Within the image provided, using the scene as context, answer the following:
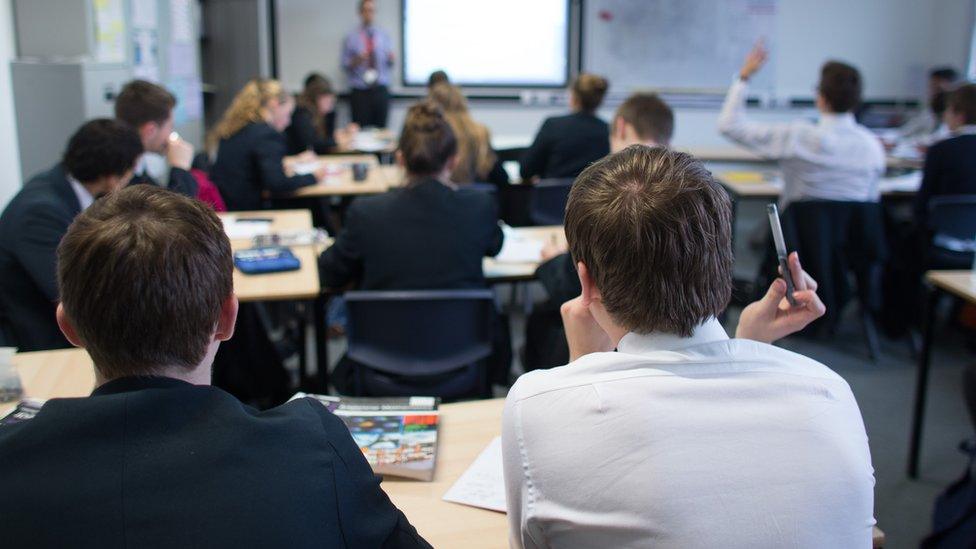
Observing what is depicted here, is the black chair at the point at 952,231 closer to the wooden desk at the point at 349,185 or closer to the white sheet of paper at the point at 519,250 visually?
the white sheet of paper at the point at 519,250

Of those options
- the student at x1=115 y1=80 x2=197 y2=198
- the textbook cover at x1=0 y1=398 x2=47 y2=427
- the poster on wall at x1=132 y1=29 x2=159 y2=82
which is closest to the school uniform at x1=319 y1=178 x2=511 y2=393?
the student at x1=115 y1=80 x2=197 y2=198

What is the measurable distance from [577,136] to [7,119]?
2.97 metres

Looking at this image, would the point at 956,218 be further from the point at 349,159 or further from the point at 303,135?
the point at 303,135

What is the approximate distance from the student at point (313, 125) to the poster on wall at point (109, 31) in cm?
141

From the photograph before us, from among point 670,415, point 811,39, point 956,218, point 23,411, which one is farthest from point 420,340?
point 811,39

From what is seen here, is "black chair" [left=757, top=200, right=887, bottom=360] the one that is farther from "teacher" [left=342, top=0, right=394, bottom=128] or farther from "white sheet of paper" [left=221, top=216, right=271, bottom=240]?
"teacher" [left=342, top=0, right=394, bottom=128]

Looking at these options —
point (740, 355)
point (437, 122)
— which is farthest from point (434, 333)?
point (740, 355)

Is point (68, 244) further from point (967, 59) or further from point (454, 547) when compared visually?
point (967, 59)

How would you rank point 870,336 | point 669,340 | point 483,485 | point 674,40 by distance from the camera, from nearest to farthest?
point 669,340
point 483,485
point 870,336
point 674,40

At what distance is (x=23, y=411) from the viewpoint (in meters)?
1.68

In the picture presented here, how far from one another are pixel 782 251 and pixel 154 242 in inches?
39.1

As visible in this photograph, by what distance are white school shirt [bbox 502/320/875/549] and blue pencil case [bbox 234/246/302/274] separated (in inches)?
79.4

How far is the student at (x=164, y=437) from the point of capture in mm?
940

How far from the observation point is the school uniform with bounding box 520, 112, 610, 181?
4902mm
